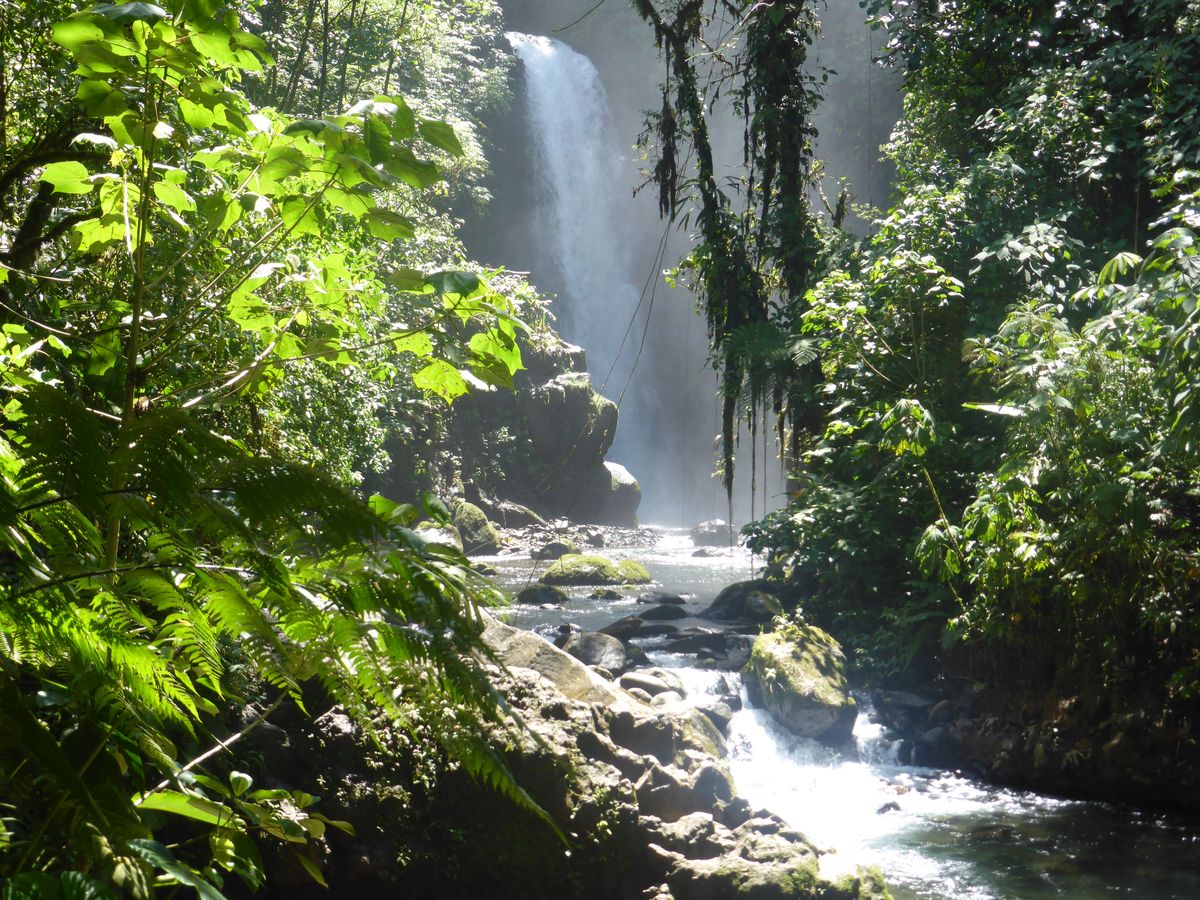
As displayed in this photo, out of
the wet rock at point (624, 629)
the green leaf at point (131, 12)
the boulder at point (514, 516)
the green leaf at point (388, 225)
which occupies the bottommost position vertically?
the wet rock at point (624, 629)

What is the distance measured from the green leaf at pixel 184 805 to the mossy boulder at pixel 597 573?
14088mm

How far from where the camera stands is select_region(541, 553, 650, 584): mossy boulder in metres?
15.8

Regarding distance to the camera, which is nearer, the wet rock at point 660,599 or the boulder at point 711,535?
the wet rock at point 660,599

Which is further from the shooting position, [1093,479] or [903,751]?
[903,751]

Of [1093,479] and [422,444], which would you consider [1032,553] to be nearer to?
[1093,479]

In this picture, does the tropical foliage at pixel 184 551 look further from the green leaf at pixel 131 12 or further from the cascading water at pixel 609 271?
the cascading water at pixel 609 271

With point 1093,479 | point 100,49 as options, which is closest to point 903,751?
point 1093,479

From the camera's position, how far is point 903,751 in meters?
8.16

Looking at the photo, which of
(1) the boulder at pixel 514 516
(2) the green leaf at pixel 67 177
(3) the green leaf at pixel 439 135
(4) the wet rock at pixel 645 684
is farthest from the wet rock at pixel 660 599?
(3) the green leaf at pixel 439 135

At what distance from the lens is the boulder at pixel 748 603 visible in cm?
1192

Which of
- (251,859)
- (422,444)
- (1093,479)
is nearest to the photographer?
(251,859)

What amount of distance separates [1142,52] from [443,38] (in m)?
11.8

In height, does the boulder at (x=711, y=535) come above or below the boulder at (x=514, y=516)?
below

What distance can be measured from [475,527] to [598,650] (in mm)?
11524
